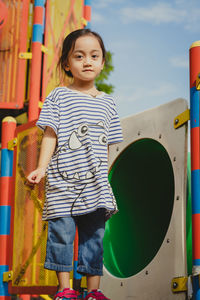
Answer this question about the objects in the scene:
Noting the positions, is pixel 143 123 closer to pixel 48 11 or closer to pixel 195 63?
pixel 195 63

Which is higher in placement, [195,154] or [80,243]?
[195,154]

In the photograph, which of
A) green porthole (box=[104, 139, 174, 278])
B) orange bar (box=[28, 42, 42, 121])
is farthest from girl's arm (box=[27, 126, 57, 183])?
orange bar (box=[28, 42, 42, 121])

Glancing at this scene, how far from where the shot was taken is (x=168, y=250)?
275cm

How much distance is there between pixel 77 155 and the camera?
7.26ft

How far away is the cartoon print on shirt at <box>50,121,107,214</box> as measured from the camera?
2172 millimetres

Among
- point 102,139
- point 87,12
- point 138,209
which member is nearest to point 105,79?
point 87,12

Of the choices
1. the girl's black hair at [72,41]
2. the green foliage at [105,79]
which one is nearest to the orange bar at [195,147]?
the girl's black hair at [72,41]

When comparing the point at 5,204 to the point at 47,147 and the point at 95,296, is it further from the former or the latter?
the point at 95,296

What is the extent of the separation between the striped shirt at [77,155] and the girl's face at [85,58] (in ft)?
0.30

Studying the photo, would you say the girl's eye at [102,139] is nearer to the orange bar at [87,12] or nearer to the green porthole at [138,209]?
the green porthole at [138,209]

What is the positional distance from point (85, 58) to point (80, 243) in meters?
0.83

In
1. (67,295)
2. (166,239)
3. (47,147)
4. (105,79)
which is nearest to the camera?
(67,295)

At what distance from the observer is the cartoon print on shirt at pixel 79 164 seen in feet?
7.13

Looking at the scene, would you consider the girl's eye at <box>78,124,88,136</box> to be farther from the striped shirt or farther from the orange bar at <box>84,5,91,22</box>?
the orange bar at <box>84,5,91,22</box>
